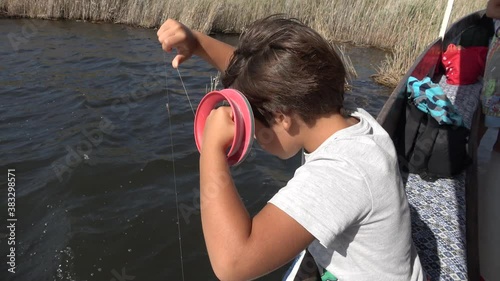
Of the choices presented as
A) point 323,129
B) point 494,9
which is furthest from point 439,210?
point 323,129

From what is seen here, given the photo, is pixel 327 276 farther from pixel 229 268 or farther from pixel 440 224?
pixel 440 224

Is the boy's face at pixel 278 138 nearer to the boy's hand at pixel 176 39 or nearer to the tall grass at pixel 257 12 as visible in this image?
the boy's hand at pixel 176 39

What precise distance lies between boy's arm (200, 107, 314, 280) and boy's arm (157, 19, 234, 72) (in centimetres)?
78

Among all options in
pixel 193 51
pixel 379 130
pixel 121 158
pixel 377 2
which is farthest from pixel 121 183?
pixel 377 2

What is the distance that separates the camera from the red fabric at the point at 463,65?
459cm

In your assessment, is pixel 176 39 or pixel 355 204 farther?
pixel 176 39

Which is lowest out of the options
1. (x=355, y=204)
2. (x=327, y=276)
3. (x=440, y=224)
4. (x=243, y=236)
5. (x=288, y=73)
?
(x=440, y=224)

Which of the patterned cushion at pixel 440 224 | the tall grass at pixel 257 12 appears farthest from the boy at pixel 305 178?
the tall grass at pixel 257 12

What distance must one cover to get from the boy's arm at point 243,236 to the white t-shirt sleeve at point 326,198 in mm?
32

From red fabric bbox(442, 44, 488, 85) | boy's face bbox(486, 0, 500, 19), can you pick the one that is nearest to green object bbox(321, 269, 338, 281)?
boy's face bbox(486, 0, 500, 19)

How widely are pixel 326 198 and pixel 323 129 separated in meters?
0.29

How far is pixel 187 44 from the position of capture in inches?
72.2

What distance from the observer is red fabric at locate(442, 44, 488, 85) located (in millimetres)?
4590

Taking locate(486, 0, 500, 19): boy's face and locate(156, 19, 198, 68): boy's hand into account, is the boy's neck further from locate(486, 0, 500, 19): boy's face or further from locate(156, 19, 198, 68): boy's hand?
locate(486, 0, 500, 19): boy's face
